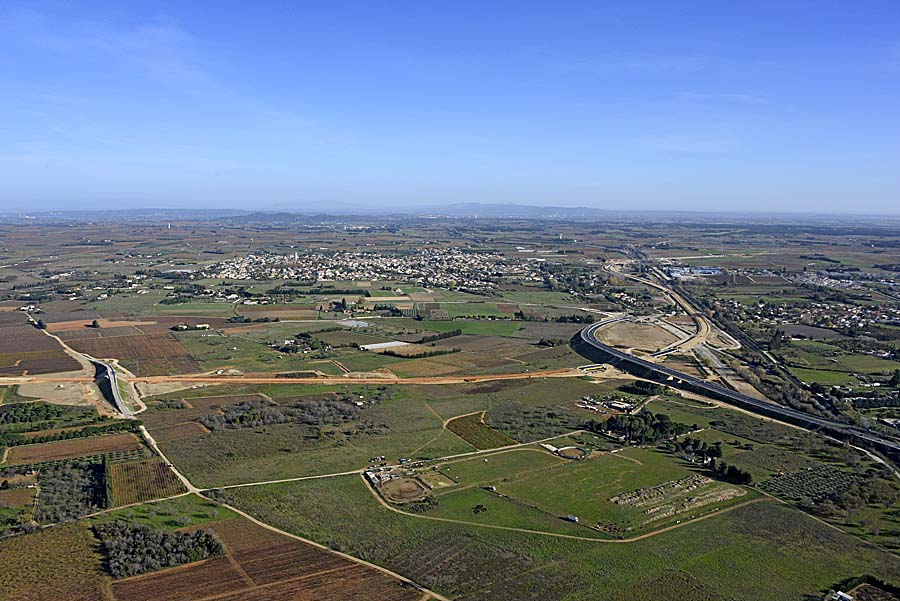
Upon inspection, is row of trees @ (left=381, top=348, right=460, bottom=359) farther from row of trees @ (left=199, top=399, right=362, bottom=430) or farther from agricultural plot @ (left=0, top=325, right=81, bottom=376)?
agricultural plot @ (left=0, top=325, right=81, bottom=376)

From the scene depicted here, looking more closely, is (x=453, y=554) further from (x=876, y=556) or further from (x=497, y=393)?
(x=497, y=393)

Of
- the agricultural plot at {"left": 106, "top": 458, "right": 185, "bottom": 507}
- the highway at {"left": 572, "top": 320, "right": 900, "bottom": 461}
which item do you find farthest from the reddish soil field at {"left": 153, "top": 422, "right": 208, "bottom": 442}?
the highway at {"left": 572, "top": 320, "right": 900, "bottom": 461}

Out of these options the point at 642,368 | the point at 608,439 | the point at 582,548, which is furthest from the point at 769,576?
the point at 642,368

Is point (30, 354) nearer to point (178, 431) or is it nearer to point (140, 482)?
point (178, 431)

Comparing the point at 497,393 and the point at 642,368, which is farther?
the point at 642,368

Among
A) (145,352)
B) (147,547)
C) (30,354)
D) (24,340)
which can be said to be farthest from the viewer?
(24,340)

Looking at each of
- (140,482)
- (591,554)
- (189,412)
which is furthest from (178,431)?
(591,554)
